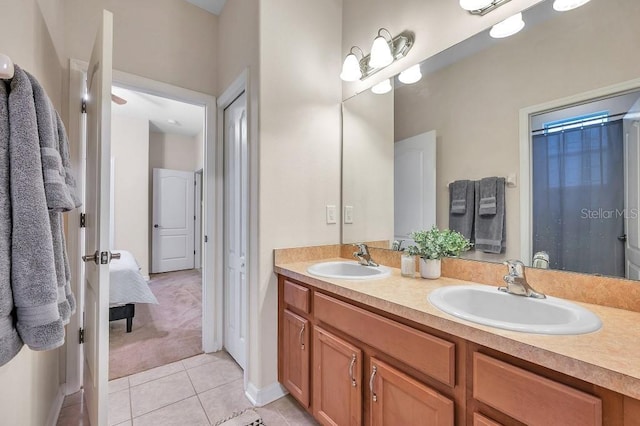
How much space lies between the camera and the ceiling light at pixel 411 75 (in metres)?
1.64

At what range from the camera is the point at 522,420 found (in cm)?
74

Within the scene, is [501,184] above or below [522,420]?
above

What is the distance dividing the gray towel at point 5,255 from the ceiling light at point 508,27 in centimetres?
176

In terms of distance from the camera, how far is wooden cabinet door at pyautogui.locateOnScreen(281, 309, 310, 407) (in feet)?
5.08

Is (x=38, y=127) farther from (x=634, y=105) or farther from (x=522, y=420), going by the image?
(x=634, y=105)

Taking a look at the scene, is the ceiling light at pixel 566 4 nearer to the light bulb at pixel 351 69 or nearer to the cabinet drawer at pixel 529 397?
the light bulb at pixel 351 69

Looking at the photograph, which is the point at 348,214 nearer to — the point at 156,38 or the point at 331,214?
the point at 331,214

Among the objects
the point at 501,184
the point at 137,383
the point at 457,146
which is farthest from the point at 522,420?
the point at 137,383

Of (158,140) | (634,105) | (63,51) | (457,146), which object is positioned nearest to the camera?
(634,105)

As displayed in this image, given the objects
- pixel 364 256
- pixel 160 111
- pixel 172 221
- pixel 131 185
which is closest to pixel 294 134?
pixel 364 256

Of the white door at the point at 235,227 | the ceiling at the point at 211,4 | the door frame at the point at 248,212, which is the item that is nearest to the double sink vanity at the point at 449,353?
the door frame at the point at 248,212

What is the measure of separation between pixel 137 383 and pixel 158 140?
184 inches

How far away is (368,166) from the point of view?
1.98 metres

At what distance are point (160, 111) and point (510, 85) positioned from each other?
4.59m
